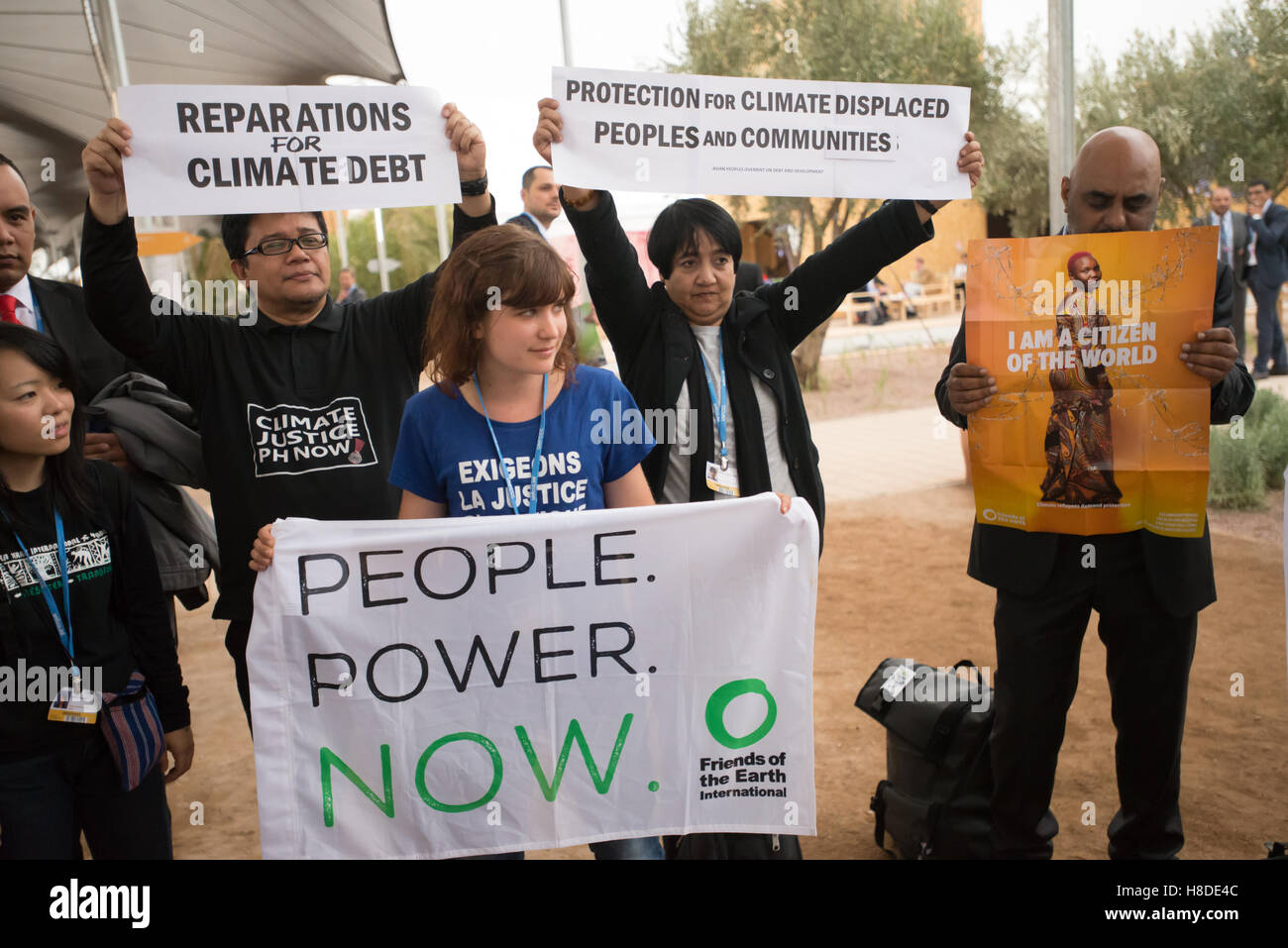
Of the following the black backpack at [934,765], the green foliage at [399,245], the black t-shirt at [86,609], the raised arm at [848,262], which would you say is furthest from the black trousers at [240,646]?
the green foliage at [399,245]

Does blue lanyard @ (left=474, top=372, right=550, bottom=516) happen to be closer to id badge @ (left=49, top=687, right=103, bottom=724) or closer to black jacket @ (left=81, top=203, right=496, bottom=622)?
black jacket @ (left=81, top=203, right=496, bottom=622)

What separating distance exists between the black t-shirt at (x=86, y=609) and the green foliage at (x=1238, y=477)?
7.05m

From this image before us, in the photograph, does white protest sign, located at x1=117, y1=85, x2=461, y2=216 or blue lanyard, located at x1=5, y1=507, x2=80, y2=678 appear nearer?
blue lanyard, located at x1=5, y1=507, x2=80, y2=678

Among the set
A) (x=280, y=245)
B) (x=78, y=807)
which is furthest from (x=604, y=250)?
(x=78, y=807)

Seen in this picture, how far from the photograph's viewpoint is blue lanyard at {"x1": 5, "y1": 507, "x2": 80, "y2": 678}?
2400 mm

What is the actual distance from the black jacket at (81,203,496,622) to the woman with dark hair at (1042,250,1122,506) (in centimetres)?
163

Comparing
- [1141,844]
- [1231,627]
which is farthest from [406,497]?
[1231,627]

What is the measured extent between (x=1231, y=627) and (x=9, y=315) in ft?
18.1

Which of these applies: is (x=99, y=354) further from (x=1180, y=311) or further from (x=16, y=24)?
(x=16, y=24)

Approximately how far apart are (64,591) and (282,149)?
1226mm

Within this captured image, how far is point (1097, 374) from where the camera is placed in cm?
273

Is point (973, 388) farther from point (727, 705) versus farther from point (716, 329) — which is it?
point (727, 705)

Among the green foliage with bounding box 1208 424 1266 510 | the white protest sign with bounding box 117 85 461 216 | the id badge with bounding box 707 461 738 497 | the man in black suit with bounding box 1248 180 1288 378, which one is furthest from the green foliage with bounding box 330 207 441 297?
the id badge with bounding box 707 461 738 497

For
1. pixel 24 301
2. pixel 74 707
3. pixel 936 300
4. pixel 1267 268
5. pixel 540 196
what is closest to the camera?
pixel 74 707
